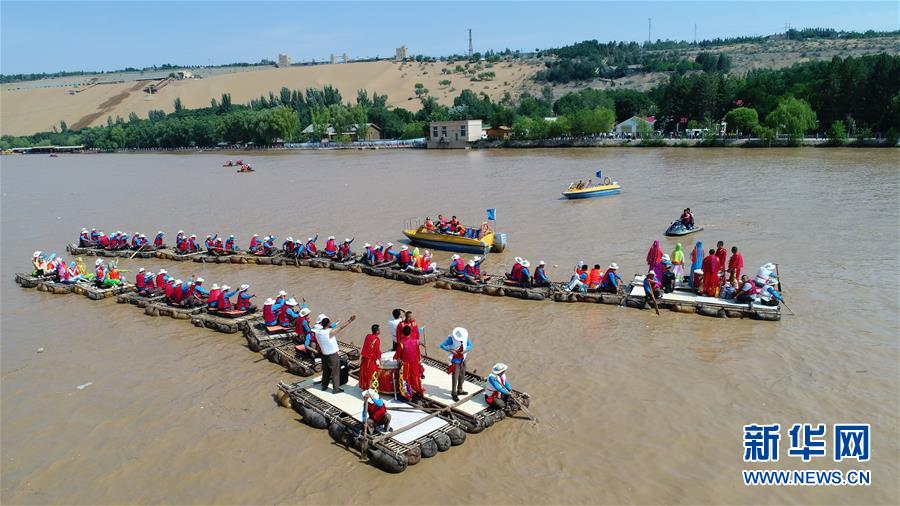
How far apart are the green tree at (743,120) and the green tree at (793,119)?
3.14 meters

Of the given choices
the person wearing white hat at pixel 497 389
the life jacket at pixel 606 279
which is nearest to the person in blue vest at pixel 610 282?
the life jacket at pixel 606 279

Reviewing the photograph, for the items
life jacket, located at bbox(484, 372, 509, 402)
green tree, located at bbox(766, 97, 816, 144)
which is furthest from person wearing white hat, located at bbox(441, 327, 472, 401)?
green tree, located at bbox(766, 97, 816, 144)

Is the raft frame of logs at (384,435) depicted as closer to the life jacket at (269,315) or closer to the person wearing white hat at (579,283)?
the life jacket at (269,315)

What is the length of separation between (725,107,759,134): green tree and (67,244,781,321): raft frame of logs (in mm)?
54782

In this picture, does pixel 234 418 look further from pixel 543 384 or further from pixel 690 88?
pixel 690 88

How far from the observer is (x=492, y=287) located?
1745 centimetres

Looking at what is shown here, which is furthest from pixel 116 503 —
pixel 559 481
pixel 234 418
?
pixel 559 481

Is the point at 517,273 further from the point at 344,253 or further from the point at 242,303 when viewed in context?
the point at 242,303

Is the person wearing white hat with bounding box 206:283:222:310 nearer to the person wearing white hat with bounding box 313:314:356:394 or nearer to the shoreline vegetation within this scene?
the person wearing white hat with bounding box 313:314:356:394

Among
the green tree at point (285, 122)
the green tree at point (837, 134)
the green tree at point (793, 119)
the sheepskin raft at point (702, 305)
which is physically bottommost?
the sheepskin raft at point (702, 305)

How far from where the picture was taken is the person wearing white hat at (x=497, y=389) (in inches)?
394

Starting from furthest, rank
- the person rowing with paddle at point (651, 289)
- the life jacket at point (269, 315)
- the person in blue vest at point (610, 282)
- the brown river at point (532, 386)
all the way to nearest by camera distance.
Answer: the person in blue vest at point (610, 282), the person rowing with paddle at point (651, 289), the life jacket at point (269, 315), the brown river at point (532, 386)

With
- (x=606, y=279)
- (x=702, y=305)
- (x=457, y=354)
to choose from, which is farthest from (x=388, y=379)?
(x=702, y=305)

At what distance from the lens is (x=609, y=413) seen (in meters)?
10.4
